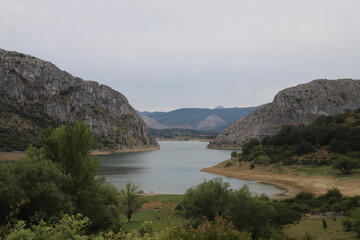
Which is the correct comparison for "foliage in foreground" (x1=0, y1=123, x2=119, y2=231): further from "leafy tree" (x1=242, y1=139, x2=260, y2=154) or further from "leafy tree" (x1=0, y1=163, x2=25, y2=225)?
"leafy tree" (x1=242, y1=139, x2=260, y2=154)

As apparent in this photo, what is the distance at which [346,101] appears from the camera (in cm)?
19338

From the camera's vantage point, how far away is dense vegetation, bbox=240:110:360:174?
7044 cm

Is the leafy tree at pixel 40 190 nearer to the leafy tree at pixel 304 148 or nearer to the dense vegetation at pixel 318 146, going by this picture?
the dense vegetation at pixel 318 146

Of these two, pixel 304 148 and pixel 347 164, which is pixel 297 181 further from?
pixel 304 148

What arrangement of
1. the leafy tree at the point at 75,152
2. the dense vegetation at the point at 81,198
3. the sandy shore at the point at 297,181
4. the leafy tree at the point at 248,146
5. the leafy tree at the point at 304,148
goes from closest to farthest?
the dense vegetation at the point at 81,198
the leafy tree at the point at 75,152
the sandy shore at the point at 297,181
the leafy tree at the point at 304,148
the leafy tree at the point at 248,146

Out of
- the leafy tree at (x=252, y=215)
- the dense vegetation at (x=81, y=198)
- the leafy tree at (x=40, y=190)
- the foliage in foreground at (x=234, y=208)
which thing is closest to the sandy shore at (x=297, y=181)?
the dense vegetation at (x=81, y=198)

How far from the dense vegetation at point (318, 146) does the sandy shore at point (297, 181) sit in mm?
4790

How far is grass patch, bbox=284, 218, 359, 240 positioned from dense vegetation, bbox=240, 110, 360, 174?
3571 centimetres

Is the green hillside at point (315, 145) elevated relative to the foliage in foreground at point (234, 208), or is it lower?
elevated

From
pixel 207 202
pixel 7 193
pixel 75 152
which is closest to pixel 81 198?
pixel 75 152

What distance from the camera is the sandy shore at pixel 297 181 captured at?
50.8m

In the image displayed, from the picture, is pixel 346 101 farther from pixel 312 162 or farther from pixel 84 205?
pixel 84 205

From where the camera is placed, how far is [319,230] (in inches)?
1035

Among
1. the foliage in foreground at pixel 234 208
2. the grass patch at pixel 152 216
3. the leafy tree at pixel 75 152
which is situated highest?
the leafy tree at pixel 75 152
